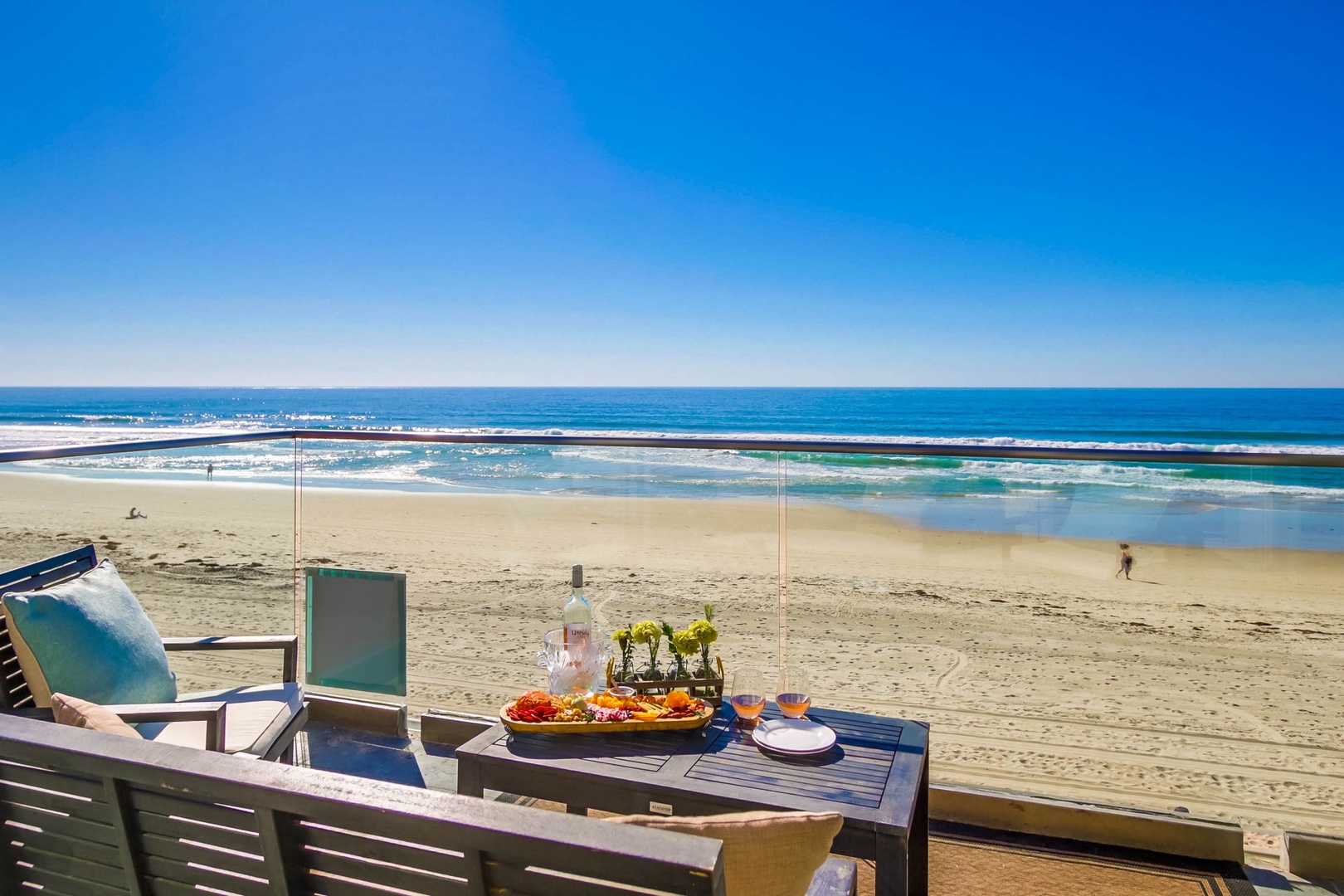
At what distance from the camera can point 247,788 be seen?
726 millimetres

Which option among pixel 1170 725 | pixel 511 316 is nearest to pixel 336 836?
pixel 1170 725

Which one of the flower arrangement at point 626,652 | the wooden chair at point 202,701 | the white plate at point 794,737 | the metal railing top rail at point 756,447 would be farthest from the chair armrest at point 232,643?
the white plate at point 794,737

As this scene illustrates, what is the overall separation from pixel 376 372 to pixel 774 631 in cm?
3778

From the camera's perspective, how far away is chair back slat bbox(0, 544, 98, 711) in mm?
1948

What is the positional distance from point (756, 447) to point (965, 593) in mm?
1481

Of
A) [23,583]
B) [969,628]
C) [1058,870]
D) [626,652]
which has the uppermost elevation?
[23,583]

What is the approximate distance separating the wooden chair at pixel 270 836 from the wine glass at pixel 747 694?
1168 millimetres

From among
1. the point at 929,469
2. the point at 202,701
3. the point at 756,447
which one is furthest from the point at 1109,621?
the point at 202,701

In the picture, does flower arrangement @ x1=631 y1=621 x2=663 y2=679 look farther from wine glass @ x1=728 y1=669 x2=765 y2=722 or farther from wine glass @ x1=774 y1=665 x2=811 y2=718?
wine glass @ x1=774 y1=665 x2=811 y2=718

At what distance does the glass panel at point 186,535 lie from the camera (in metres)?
3.67

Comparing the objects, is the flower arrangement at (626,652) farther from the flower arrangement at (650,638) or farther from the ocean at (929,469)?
the ocean at (929,469)

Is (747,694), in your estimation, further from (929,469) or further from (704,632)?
(929,469)

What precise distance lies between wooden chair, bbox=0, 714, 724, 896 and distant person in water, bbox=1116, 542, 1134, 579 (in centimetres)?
329

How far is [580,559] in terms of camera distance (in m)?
3.77
